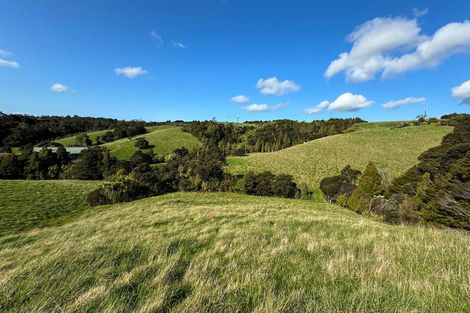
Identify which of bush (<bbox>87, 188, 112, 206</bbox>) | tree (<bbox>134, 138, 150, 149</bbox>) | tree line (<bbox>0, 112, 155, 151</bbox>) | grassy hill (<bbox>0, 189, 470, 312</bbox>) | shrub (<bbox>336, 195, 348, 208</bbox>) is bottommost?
shrub (<bbox>336, 195, 348, 208</bbox>)

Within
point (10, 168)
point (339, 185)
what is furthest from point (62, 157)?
point (339, 185)

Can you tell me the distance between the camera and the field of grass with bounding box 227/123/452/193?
77125mm

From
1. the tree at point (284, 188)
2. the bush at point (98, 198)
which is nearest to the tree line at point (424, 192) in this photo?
the tree at point (284, 188)

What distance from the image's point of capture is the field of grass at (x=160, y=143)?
110456 millimetres

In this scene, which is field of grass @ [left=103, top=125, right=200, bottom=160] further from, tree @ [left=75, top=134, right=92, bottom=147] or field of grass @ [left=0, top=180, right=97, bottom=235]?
field of grass @ [left=0, top=180, right=97, bottom=235]

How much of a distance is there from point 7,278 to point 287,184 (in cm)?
6249

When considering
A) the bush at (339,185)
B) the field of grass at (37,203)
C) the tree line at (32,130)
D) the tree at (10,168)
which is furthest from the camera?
the tree line at (32,130)

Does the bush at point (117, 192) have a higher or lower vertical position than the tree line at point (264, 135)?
lower

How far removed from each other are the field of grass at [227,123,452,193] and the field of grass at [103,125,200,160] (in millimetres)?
39974

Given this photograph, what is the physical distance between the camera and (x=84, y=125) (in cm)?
17575

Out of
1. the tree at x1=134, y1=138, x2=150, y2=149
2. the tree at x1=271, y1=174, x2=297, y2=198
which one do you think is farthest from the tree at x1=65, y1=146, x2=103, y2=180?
the tree at x1=271, y1=174, x2=297, y2=198

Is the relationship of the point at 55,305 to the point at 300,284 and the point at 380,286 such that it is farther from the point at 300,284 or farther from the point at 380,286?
the point at 380,286

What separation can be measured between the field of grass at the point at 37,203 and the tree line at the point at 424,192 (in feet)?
101

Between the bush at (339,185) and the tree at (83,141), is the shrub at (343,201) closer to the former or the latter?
the bush at (339,185)
